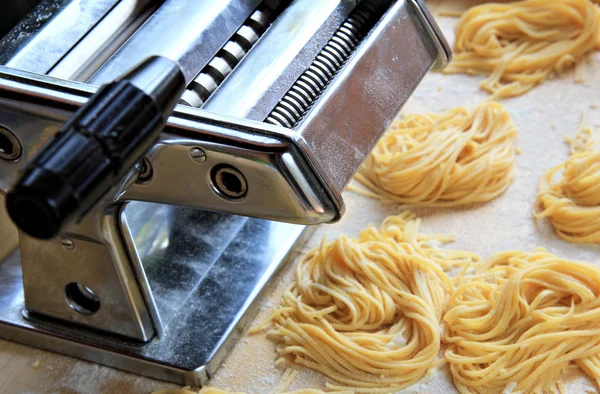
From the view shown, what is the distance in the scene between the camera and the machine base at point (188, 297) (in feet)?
5.69

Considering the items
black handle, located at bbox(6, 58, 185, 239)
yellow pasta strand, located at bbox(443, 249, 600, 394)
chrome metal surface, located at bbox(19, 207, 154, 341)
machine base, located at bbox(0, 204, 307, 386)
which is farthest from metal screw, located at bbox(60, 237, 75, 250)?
yellow pasta strand, located at bbox(443, 249, 600, 394)

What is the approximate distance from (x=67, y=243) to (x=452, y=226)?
2.94 feet

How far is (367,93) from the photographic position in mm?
1573

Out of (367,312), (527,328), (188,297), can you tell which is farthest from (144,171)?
(527,328)

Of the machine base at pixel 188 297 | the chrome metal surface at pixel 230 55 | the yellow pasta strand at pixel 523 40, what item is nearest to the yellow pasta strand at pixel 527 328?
the machine base at pixel 188 297

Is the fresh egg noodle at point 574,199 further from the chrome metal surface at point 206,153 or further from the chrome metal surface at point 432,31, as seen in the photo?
the chrome metal surface at point 206,153

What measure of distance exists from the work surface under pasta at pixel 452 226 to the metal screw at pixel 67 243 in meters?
0.29

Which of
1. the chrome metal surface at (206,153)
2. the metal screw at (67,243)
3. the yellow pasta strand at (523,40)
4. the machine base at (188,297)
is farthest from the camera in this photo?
the yellow pasta strand at (523,40)

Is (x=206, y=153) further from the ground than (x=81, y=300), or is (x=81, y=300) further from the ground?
(x=206, y=153)

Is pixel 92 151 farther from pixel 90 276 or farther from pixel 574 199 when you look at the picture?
pixel 574 199

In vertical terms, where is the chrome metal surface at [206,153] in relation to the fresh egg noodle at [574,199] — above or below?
above

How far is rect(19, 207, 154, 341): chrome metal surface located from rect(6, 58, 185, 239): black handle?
1.55 feet

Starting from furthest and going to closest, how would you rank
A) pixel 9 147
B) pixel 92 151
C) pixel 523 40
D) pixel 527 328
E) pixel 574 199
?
1. pixel 523 40
2. pixel 574 199
3. pixel 527 328
4. pixel 9 147
5. pixel 92 151

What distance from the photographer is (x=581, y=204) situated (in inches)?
79.3
